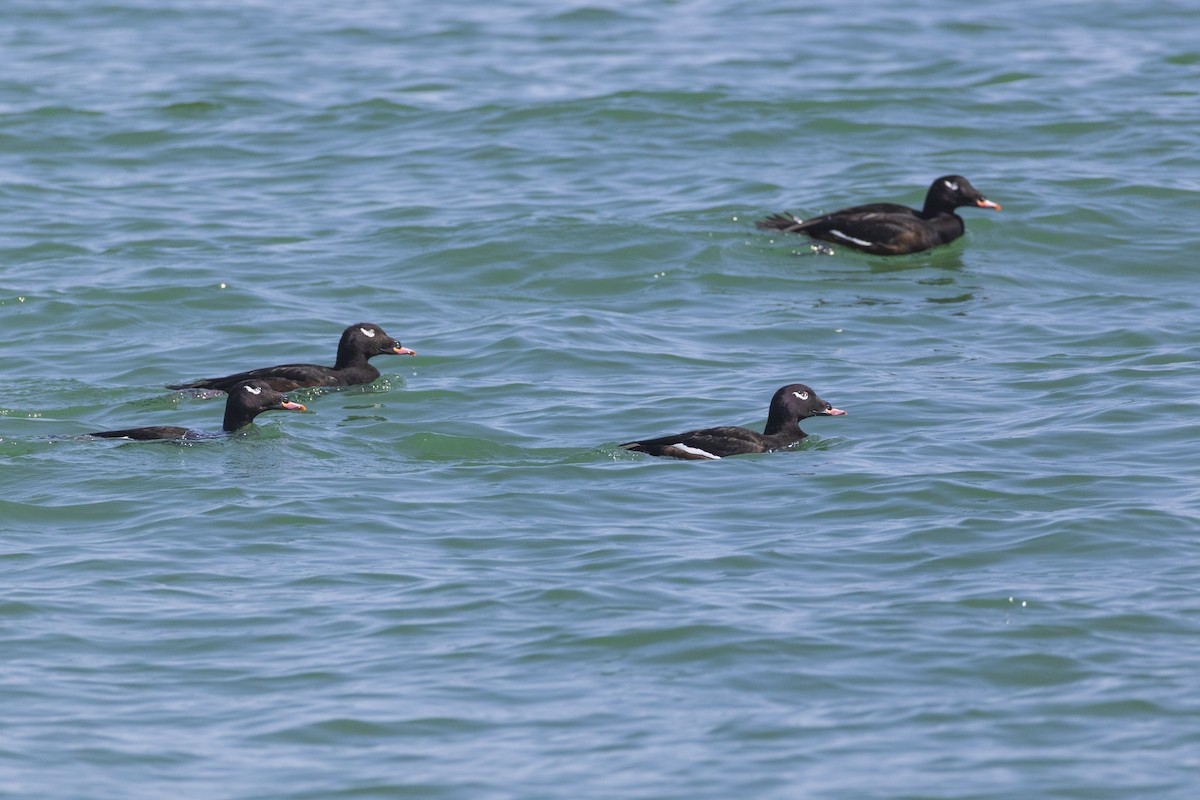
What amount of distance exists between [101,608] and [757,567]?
3484 millimetres

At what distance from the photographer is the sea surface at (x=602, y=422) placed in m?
8.32

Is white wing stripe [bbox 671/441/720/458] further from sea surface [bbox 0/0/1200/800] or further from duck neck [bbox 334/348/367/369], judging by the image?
duck neck [bbox 334/348/367/369]

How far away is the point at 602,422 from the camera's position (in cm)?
1330

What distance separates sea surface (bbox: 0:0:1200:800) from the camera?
27.3 feet

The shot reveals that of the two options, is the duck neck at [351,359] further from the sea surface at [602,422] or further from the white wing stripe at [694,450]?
the white wing stripe at [694,450]

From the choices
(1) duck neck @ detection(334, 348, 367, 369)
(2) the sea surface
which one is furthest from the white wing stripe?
(1) duck neck @ detection(334, 348, 367, 369)

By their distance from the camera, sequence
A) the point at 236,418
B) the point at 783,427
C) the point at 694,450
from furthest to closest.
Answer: the point at 236,418
the point at 783,427
the point at 694,450

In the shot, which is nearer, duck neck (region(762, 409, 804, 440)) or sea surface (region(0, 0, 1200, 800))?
sea surface (region(0, 0, 1200, 800))

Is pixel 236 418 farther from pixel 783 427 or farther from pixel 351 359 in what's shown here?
pixel 783 427

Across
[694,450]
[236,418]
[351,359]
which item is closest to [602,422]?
[694,450]

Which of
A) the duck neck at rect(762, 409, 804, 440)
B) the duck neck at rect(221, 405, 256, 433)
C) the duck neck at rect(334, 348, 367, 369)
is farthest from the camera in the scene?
the duck neck at rect(334, 348, 367, 369)

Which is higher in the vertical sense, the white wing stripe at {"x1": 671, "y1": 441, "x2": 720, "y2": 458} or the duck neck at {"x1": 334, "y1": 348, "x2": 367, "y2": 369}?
the duck neck at {"x1": 334, "y1": 348, "x2": 367, "y2": 369}

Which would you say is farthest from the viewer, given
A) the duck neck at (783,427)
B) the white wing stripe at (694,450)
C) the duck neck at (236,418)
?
the duck neck at (236,418)

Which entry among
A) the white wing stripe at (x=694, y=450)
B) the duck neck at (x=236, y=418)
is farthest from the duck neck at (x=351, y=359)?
the white wing stripe at (x=694, y=450)
